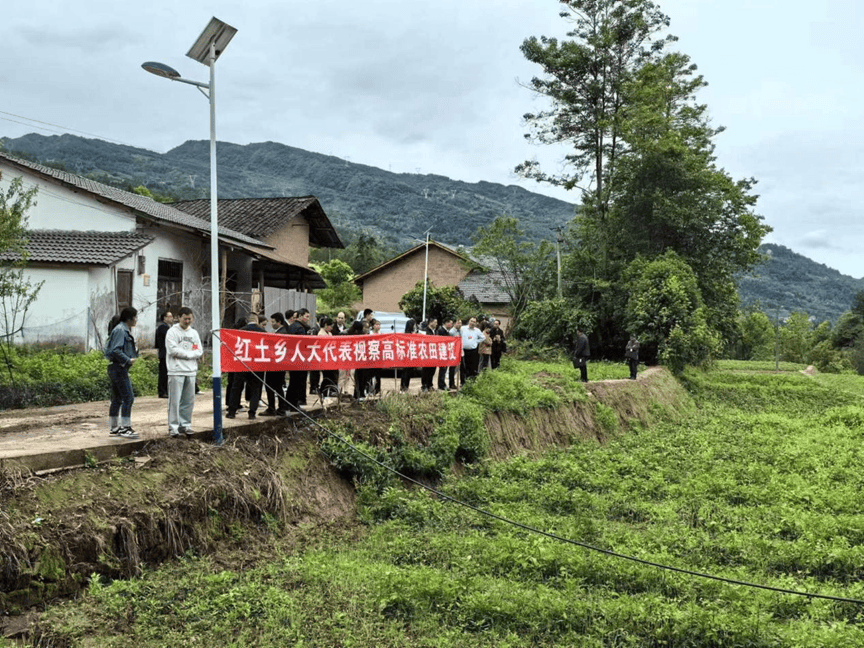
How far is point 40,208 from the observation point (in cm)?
2103

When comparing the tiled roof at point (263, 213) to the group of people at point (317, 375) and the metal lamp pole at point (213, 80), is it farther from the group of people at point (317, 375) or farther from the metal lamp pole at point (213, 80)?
the metal lamp pole at point (213, 80)

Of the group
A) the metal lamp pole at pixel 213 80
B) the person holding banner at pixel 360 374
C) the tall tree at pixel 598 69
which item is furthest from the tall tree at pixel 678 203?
the metal lamp pole at pixel 213 80

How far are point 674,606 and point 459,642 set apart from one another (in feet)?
6.99

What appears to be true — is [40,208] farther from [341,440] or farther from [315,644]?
[315,644]

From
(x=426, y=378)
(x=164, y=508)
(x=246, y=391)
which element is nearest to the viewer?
(x=164, y=508)

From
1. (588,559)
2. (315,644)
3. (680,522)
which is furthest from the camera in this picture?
(680,522)

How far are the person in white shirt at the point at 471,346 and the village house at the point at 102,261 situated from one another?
18.2ft

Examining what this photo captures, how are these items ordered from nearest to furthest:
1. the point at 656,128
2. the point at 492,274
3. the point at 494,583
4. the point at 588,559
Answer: the point at 494,583 → the point at 588,559 → the point at 656,128 → the point at 492,274

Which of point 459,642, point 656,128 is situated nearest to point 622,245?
point 656,128

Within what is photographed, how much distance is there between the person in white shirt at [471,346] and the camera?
53.9 ft

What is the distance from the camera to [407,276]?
172 feet

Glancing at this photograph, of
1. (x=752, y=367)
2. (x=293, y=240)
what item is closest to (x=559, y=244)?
(x=293, y=240)

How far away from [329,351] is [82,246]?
1130 cm

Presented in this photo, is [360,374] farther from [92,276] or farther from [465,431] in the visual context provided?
[92,276]
